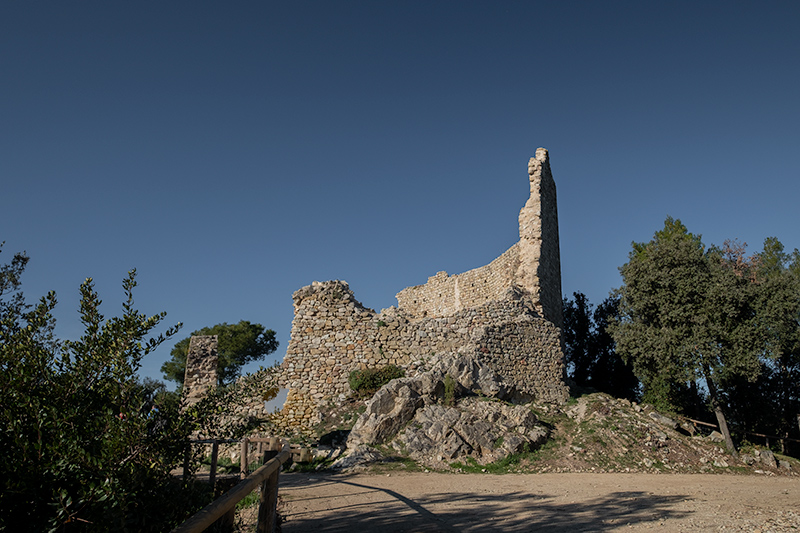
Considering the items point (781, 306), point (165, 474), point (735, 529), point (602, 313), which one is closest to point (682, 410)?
point (781, 306)

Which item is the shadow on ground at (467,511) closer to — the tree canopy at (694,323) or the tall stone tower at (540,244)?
the tree canopy at (694,323)

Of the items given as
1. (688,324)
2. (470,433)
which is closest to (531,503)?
(470,433)

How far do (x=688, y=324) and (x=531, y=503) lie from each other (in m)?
10.7

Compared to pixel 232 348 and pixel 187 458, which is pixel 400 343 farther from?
pixel 232 348

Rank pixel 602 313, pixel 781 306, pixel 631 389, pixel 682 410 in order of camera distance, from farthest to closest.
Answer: pixel 602 313, pixel 631 389, pixel 682 410, pixel 781 306

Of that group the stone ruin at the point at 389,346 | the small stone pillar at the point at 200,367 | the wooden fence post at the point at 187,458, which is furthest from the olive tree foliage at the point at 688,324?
the wooden fence post at the point at 187,458

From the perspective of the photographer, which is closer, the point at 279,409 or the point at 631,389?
the point at 279,409

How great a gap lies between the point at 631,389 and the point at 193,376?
17.5 metres

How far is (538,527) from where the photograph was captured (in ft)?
19.8

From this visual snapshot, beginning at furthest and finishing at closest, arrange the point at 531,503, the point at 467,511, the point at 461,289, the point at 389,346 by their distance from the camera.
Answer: the point at 461,289
the point at 389,346
the point at 531,503
the point at 467,511

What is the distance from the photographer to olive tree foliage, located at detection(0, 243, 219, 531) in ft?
8.89

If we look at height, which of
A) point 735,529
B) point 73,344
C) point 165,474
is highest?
point 73,344

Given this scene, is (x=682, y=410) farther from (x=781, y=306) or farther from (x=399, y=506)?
(x=399, y=506)

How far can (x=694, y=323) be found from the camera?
1523cm
